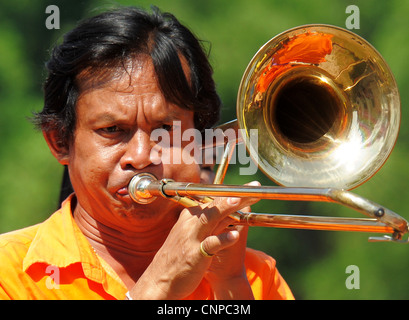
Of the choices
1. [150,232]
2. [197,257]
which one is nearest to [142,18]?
[150,232]

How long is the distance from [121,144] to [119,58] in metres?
0.33

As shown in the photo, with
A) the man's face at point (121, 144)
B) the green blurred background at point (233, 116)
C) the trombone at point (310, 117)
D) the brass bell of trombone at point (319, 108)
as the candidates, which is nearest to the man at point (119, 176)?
→ the man's face at point (121, 144)

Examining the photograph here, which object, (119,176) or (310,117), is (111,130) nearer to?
(119,176)

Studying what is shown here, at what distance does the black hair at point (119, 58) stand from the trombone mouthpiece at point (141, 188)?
326 mm

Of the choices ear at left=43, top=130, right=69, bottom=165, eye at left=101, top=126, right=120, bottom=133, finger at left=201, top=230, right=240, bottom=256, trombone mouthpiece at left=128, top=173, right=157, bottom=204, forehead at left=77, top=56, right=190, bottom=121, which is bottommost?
finger at left=201, top=230, right=240, bottom=256

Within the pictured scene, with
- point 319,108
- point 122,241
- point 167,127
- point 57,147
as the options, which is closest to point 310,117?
point 319,108

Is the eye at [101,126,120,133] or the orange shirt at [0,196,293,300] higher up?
the eye at [101,126,120,133]

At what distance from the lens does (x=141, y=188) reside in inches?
86.0

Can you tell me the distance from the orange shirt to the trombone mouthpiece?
30 cm

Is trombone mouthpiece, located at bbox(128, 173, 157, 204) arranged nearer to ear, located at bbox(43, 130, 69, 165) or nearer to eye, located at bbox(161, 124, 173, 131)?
eye, located at bbox(161, 124, 173, 131)

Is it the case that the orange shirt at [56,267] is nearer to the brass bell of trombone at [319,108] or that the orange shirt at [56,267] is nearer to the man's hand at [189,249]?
the man's hand at [189,249]

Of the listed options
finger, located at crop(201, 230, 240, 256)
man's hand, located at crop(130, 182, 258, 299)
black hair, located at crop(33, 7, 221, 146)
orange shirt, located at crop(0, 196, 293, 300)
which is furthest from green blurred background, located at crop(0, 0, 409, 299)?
finger, located at crop(201, 230, 240, 256)

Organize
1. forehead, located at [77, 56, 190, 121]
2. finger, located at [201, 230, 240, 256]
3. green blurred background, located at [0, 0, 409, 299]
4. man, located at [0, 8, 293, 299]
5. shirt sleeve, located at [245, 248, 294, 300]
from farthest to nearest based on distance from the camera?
green blurred background, located at [0, 0, 409, 299] < shirt sleeve, located at [245, 248, 294, 300] < forehead, located at [77, 56, 190, 121] < man, located at [0, 8, 293, 299] < finger, located at [201, 230, 240, 256]

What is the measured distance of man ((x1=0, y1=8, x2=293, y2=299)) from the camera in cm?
218
